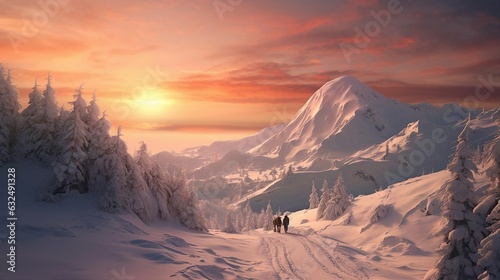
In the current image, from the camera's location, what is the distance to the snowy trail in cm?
1798

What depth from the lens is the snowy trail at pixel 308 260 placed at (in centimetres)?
1798

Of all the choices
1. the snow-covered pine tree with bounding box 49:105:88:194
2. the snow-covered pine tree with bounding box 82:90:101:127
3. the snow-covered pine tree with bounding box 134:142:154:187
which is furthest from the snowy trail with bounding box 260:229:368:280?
the snow-covered pine tree with bounding box 82:90:101:127

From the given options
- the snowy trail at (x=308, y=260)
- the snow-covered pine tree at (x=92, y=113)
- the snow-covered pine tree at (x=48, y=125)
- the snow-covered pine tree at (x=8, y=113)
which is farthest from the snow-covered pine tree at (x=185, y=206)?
the snow-covered pine tree at (x=8, y=113)

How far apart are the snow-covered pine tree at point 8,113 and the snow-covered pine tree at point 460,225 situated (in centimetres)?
3318

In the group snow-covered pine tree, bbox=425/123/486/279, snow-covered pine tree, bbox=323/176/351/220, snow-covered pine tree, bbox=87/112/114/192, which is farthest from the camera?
snow-covered pine tree, bbox=323/176/351/220

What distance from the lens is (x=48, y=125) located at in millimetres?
28672

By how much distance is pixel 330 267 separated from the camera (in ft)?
64.2

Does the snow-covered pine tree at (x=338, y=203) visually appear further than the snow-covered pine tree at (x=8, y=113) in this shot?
Yes

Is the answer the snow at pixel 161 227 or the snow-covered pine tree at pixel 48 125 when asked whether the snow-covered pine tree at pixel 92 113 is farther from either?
the snow-covered pine tree at pixel 48 125

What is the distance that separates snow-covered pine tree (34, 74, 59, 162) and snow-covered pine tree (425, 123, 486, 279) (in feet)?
97.9

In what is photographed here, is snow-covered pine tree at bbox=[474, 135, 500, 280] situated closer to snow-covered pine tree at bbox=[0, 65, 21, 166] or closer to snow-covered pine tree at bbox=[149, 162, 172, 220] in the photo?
snow-covered pine tree at bbox=[149, 162, 172, 220]

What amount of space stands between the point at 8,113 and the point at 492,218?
125ft

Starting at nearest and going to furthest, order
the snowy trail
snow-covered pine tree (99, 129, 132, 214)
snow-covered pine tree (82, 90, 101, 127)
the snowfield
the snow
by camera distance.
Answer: the snowfield, the snow, the snowy trail, snow-covered pine tree (99, 129, 132, 214), snow-covered pine tree (82, 90, 101, 127)

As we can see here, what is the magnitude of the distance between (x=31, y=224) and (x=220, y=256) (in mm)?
10958
